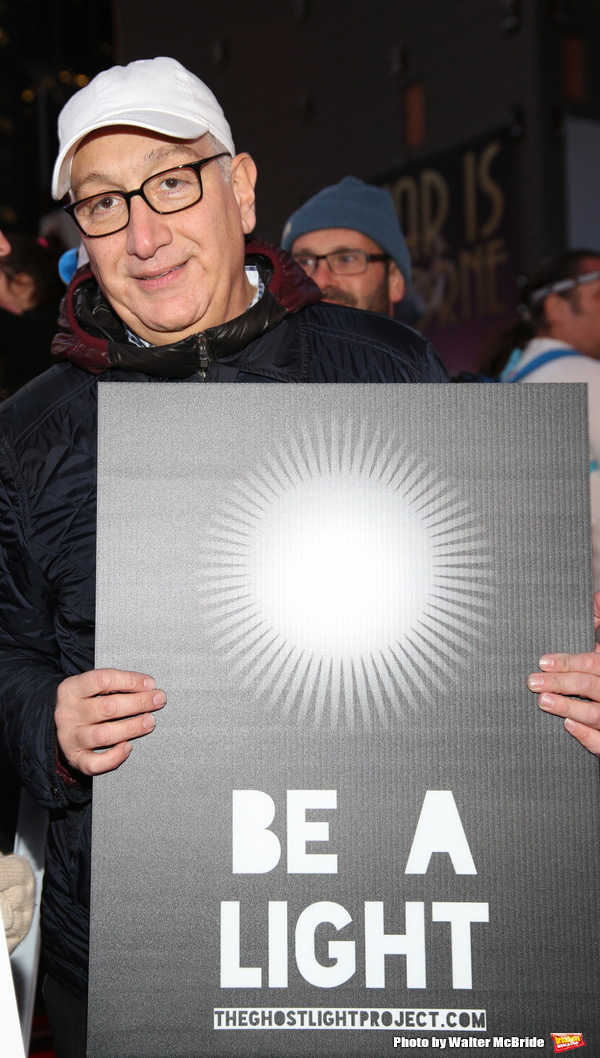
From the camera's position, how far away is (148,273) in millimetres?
1094

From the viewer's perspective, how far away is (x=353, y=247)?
229 cm

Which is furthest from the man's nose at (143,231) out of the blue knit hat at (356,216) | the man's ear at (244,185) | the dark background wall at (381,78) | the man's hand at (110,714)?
the dark background wall at (381,78)

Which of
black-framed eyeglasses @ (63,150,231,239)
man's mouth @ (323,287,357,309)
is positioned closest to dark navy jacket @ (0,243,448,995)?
black-framed eyeglasses @ (63,150,231,239)

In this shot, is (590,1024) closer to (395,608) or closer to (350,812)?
(350,812)

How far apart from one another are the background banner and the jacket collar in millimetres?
222

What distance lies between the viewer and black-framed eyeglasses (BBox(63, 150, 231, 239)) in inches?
43.1

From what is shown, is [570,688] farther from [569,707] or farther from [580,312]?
[580,312]

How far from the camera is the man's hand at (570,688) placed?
0.86 m

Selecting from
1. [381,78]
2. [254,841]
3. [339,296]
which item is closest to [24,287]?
[339,296]

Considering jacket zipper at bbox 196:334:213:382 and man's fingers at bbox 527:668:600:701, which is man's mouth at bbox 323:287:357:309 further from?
man's fingers at bbox 527:668:600:701

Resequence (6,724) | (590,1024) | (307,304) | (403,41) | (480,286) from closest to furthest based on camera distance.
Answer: (590,1024) → (6,724) → (307,304) → (480,286) → (403,41)

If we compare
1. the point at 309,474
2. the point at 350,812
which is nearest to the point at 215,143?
the point at 309,474

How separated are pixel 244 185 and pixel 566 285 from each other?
1.55 m

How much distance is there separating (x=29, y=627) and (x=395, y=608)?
18.7 inches
